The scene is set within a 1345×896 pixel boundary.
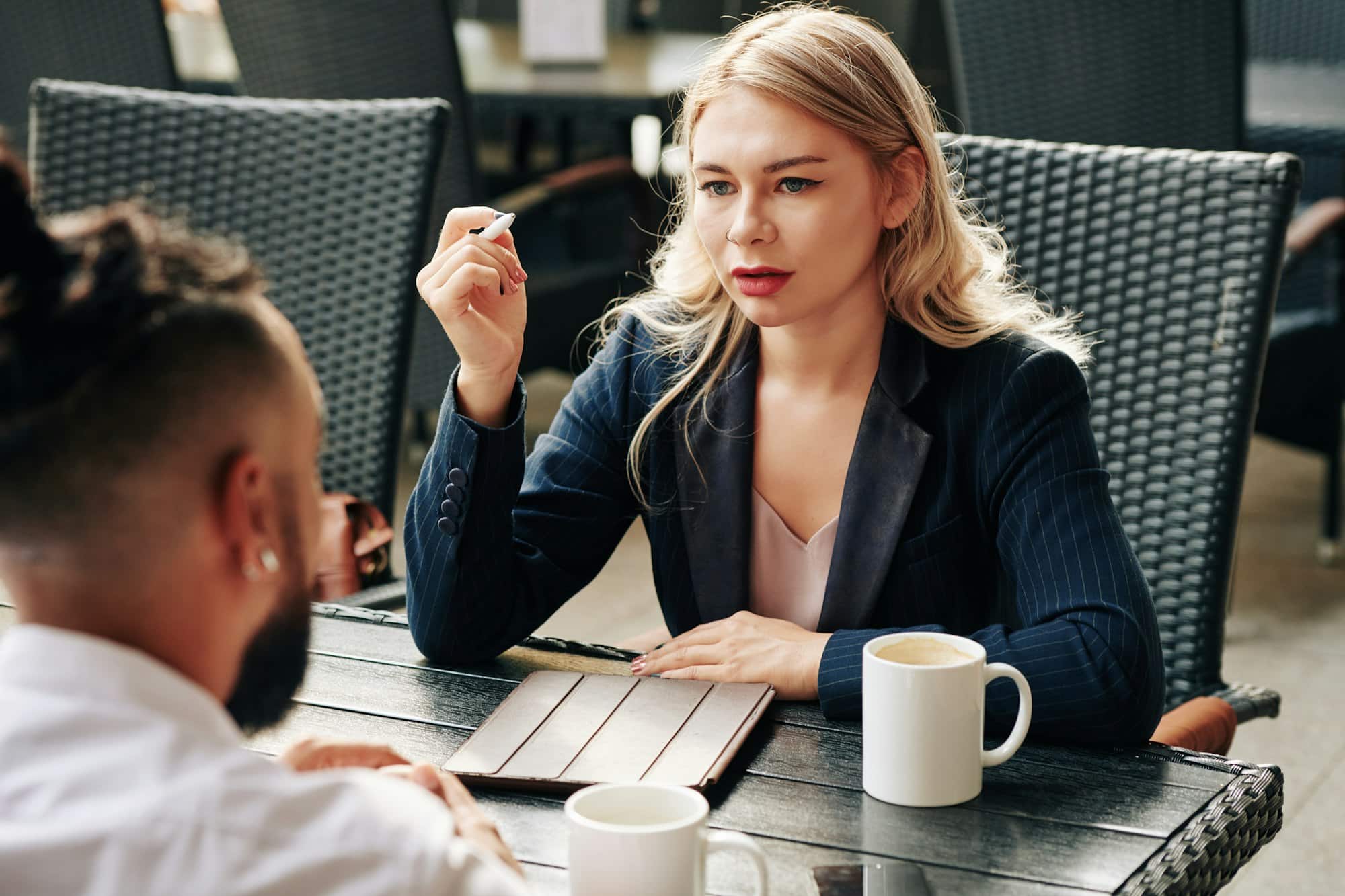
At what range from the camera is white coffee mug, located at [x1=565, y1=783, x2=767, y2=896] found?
84 cm

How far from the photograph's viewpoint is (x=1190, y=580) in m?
1.59

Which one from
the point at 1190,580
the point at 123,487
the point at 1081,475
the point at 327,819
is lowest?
the point at 1190,580

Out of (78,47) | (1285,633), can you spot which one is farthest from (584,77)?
(1285,633)

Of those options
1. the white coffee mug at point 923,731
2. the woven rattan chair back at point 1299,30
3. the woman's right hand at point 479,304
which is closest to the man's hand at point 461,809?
the white coffee mug at point 923,731

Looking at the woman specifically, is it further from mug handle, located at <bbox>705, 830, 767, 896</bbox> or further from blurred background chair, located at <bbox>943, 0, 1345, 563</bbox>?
blurred background chair, located at <bbox>943, 0, 1345, 563</bbox>

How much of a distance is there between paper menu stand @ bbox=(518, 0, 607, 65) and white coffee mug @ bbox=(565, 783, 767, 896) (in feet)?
10.6

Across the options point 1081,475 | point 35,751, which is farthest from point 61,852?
point 1081,475

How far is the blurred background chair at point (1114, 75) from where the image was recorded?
271 cm

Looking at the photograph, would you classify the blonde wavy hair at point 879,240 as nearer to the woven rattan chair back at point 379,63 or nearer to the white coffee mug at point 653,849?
the white coffee mug at point 653,849

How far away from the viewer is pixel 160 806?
Result: 62 cm

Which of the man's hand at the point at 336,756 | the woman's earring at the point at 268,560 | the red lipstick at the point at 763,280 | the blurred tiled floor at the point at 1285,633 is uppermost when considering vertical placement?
the woman's earring at the point at 268,560

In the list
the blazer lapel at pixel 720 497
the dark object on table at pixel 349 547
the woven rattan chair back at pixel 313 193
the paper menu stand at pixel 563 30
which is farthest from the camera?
the paper menu stand at pixel 563 30

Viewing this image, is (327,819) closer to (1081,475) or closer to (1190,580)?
(1081,475)

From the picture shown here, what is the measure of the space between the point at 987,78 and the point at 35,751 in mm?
2504
